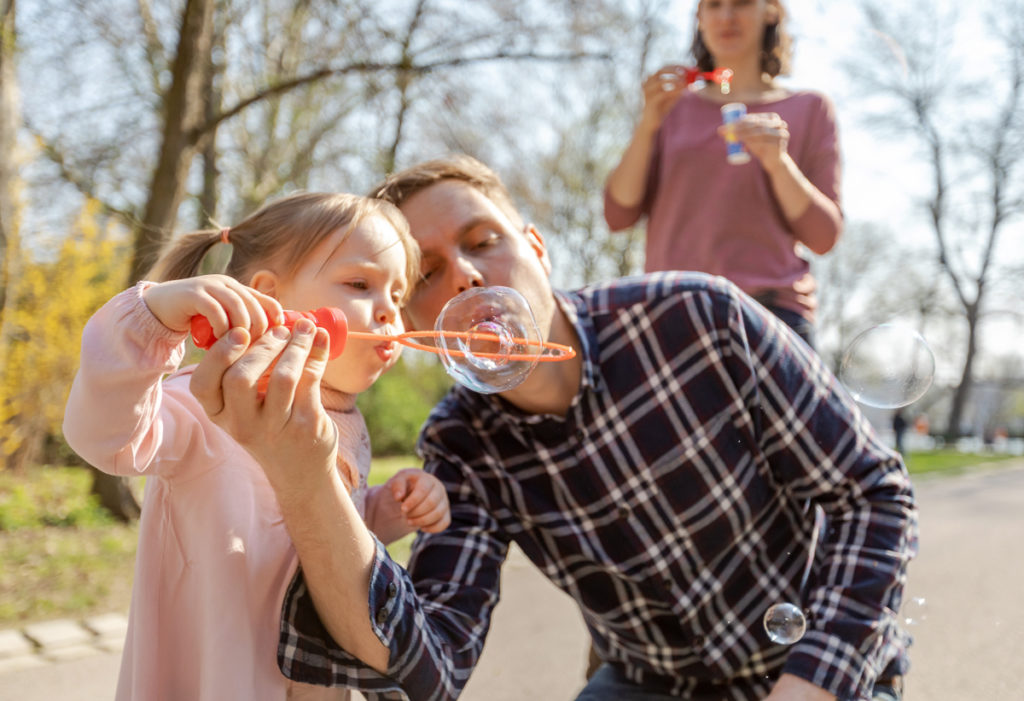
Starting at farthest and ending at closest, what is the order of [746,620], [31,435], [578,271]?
[578,271], [31,435], [746,620]

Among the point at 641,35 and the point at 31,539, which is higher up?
the point at 641,35

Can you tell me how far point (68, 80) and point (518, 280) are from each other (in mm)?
6801

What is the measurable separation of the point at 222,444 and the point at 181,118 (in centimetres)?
494

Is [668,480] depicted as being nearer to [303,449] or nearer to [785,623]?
[785,623]

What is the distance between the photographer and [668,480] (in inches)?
66.7

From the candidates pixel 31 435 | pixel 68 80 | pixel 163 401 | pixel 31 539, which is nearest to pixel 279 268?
pixel 163 401

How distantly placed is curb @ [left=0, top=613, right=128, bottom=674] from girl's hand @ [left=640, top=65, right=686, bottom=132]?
9.43 ft

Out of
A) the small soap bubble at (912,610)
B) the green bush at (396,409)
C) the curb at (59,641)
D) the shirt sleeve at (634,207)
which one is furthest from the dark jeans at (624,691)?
the green bush at (396,409)

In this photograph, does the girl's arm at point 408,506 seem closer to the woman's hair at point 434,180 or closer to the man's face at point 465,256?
the man's face at point 465,256

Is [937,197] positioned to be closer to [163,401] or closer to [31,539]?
[31,539]

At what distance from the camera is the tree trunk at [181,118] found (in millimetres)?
5670

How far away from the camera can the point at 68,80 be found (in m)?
7.02

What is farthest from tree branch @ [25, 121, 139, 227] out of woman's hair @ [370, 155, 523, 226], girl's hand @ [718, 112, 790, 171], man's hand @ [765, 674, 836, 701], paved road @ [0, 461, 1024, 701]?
man's hand @ [765, 674, 836, 701]

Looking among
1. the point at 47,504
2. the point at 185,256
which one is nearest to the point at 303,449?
the point at 185,256
